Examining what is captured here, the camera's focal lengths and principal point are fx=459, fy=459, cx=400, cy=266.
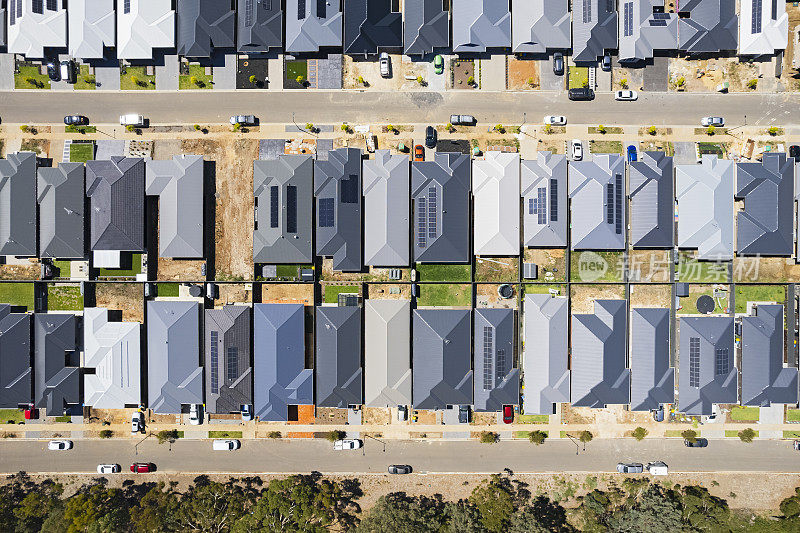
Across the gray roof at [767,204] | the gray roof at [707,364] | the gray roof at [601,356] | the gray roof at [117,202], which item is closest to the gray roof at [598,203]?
the gray roof at [601,356]

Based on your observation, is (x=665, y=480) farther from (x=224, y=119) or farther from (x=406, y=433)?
(x=224, y=119)

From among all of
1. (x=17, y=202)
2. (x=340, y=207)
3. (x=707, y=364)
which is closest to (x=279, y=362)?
(x=340, y=207)

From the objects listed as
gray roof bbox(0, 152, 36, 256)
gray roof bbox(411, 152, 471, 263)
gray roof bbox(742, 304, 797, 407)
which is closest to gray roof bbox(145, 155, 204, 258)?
gray roof bbox(0, 152, 36, 256)

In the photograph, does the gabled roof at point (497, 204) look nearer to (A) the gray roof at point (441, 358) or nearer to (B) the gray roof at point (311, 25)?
(A) the gray roof at point (441, 358)

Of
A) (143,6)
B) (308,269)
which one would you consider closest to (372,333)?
(308,269)

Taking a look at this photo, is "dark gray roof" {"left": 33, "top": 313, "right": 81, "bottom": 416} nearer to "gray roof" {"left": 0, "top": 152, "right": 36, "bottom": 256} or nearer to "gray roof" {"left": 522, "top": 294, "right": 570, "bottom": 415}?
"gray roof" {"left": 0, "top": 152, "right": 36, "bottom": 256}

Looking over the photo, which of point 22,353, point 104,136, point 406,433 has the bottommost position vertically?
point 406,433
